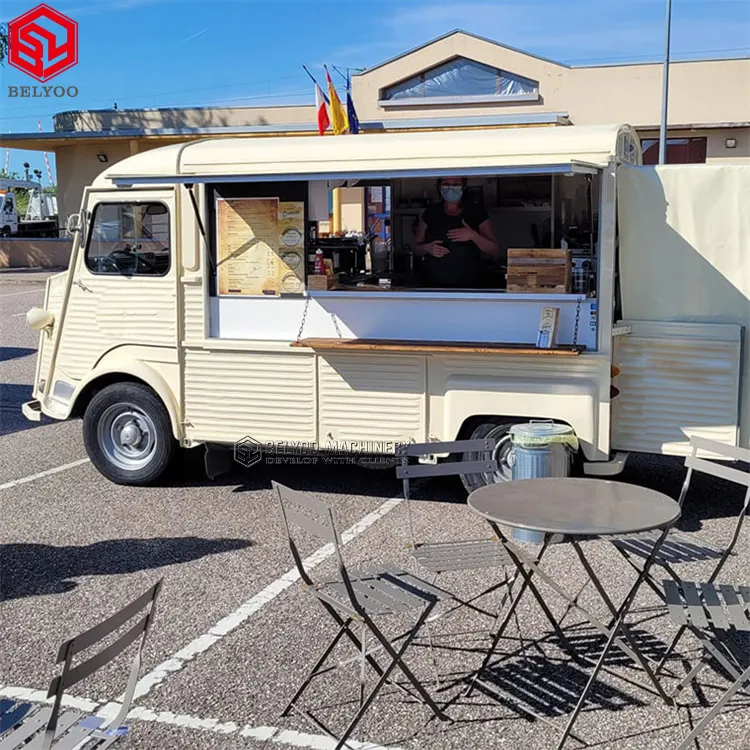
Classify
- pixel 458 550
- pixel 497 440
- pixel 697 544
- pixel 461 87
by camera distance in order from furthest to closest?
pixel 461 87 → pixel 497 440 → pixel 697 544 → pixel 458 550

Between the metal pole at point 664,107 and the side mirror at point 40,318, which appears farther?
the metal pole at point 664,107

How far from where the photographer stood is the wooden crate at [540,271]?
20.3ft

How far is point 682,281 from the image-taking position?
242 inches

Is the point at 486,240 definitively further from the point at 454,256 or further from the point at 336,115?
the point at 336,115

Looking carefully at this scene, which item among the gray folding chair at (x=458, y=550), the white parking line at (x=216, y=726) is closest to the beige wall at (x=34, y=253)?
the gray folding chair at (x=458, y=550)

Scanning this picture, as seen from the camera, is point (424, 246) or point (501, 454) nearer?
point (501, 454)

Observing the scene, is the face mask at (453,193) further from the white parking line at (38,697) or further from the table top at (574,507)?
the white parking line at (38,697)

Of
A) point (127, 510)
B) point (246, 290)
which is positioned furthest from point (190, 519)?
point (246, 290)

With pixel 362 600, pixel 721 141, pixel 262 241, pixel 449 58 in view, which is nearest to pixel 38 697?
pixel 362 600

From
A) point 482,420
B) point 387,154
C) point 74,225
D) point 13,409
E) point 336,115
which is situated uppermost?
point 336,115

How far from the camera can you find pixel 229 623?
463 cm

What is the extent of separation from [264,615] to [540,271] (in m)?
2.86

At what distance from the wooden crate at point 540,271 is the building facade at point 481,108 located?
16.1m

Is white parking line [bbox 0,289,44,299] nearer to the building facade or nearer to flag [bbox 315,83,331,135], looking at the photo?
the building facade
